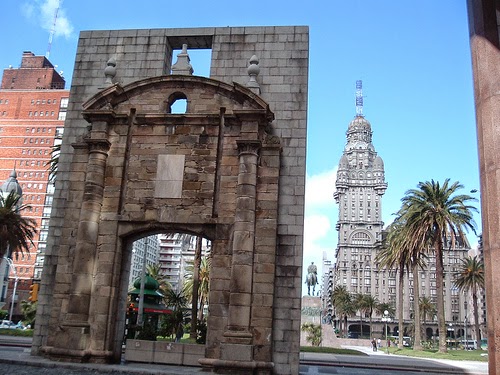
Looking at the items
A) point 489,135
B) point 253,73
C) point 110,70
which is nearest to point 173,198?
point 253,73

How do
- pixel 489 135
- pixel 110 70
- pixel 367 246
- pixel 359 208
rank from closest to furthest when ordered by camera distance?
pixel 489 135 → pixel 110 70 → pixel 367 246 → pixel 359 208

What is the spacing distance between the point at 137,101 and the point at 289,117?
524 cm

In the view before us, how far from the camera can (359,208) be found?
163 metres

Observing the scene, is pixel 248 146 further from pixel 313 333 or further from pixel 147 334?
pixel 313 333

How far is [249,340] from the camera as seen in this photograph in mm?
15125

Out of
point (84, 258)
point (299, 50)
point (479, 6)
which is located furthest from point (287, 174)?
point (479, 6)

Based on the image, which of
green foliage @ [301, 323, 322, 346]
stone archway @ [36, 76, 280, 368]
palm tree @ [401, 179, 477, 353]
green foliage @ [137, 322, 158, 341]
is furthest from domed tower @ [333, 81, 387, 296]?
stone archway @ [36, 76, 280, 368]

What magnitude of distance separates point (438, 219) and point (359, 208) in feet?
416

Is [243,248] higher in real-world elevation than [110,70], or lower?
lower

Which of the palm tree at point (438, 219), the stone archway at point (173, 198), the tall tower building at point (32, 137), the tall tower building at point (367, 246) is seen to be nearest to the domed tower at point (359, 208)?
the tall tower building at point (367, 246)

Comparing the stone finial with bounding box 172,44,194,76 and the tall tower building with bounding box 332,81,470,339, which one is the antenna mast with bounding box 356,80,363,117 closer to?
the tall tower building with bounding box 332,81,470,339

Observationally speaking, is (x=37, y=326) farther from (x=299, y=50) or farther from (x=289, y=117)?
(x=299, y=50)

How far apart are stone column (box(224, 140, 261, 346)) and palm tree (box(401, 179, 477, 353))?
25.9 meters

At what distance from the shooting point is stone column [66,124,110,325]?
16.2 metres
